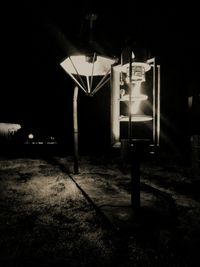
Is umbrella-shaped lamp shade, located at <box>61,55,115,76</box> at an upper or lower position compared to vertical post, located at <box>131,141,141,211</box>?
upper

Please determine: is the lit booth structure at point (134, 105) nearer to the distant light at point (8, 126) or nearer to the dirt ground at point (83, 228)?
the dirt ground at point (83, 228)

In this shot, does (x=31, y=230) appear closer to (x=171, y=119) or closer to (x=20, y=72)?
(x=171, y=119)

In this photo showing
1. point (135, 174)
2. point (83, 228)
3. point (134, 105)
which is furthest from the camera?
point (135, 174)

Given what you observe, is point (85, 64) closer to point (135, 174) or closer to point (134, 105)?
point (134, 105)

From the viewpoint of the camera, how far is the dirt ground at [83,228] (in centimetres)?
317

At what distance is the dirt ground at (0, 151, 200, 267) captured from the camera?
3.17 meters

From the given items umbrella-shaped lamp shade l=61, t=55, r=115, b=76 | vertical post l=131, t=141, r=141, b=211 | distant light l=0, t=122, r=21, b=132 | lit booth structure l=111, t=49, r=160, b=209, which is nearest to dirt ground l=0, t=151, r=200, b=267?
vertical post l=131, t=141, r=141, b=211

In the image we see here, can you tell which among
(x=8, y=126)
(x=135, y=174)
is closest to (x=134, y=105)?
(x=135, y=174)

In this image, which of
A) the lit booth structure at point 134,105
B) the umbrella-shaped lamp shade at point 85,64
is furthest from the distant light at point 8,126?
the lit booth structure at point 134,105

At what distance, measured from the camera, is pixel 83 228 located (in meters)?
4.14

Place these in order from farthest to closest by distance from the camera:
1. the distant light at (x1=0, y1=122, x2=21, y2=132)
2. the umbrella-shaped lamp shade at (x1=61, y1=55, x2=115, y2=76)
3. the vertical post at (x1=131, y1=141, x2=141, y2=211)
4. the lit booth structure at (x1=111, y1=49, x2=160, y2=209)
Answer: the distant light at (x1=0, y1=122, x2=21, y2=132) → the umbrella-shaped lamp shade at (x1=61, y1=55, x2=115, y2=76) → the vertical post at (x1=131, y1=141, x2=141, y2=211) → the lit booth structure at (x1=111, y1=49, x2=160, y2=209)

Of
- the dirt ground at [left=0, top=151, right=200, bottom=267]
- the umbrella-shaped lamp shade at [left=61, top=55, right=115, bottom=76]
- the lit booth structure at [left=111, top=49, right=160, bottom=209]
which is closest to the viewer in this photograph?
the dirt ground at [left=0, top=151, right=200, bottom=267]

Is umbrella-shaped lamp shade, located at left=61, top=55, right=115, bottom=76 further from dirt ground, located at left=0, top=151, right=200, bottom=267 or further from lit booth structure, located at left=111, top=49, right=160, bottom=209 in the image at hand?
dirt ground, located at left=0, top=151, right=200, bottom=267

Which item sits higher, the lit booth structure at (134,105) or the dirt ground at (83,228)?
the lit booth structure at (134,105)
